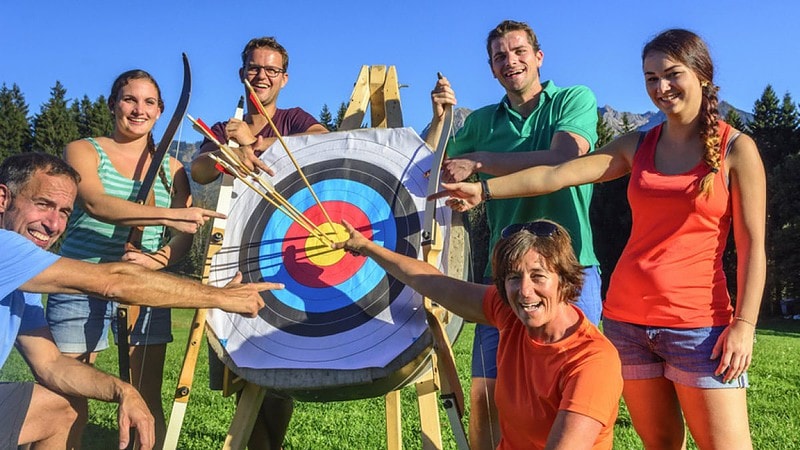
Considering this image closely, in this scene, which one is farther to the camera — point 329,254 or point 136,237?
point 329,254

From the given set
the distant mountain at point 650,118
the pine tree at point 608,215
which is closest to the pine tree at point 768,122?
the distant mountain at point 650,118

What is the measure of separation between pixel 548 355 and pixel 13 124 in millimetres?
33291

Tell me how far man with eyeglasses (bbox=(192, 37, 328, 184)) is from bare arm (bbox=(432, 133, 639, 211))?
0.87m

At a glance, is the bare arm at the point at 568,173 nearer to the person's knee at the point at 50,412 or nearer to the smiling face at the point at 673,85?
the smiling face at the point at 673,85

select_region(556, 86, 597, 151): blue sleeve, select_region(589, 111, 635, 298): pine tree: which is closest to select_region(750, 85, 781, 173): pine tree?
select_region(589, 111, 635, 298): pine tree

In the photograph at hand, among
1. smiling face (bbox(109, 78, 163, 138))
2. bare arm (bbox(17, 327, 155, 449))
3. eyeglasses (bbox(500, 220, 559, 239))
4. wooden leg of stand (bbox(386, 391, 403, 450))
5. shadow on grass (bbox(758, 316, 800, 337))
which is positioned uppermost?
smiling face (bbox(109, 78, 163, 138))

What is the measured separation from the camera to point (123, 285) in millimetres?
2014

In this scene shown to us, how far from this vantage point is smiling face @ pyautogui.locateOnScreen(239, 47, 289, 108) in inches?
115

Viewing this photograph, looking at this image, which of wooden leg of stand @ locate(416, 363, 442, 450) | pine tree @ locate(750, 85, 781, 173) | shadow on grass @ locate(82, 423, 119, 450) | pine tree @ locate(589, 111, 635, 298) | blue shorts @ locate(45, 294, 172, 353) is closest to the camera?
wooden leg of stand @ locate(416, 363, 442, 450)

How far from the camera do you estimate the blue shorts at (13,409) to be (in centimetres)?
226

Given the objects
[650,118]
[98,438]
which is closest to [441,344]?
[98,438]

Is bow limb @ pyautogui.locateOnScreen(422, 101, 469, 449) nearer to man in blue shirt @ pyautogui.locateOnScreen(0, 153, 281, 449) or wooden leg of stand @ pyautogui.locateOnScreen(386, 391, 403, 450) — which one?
man in blue shirt @ pyautogui.locateOnScreen(0, 153, 281, 449)

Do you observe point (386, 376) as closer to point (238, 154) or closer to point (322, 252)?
point (322, 252)

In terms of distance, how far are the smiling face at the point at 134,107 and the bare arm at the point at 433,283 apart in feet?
3.27
